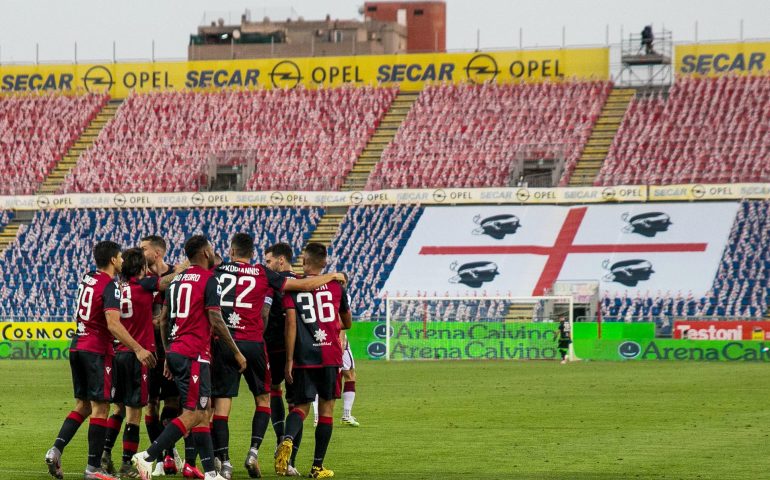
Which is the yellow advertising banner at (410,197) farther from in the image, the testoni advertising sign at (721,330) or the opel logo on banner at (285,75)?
the testoni advertising sign at (721,330)

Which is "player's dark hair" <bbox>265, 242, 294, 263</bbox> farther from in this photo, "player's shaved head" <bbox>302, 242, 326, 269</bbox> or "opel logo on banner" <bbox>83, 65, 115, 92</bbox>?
"opel logo on banner" <bbox>83, 65, 115, 92</bbox>

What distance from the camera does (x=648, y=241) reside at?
177 ft

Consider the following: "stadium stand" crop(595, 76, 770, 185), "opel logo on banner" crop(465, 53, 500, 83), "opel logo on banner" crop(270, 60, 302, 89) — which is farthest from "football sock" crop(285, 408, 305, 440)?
"opel logo on banner" crop(270, 60, 302, 89)

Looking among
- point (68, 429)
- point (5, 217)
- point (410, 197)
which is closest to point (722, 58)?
point (410, 197)

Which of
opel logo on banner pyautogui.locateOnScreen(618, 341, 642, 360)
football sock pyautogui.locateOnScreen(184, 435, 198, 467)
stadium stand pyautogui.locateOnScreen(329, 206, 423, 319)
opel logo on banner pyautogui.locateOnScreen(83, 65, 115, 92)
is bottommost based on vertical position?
opel logo on banner pyautogui.locateOnScreen(618, 341, 642, 360)

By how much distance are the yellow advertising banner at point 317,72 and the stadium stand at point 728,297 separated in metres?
16.9

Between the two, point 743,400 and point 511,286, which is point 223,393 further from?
point 511,286

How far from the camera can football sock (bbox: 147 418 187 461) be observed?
1257 centimetres

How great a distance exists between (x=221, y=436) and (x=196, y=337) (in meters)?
1.16

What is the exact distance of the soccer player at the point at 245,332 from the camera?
44.3 ft

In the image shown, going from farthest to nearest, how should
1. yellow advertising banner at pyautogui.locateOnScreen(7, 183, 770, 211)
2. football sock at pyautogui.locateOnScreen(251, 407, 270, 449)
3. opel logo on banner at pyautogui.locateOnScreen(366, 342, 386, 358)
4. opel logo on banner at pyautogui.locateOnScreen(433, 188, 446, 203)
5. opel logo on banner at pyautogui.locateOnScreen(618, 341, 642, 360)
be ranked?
opel logo on banner at pyautogui.locateOnScreen(433, 188, 446, 203) → yellow advertising banner at pyautogui.locateOnScreen(7, 183, 770, 211) → opel logo on banner at pyautogui.locateOnScreen(366, 342, 386, 358) → opel logo on banner at pyautogui.locateOnScreen(618, 341, 642, 360) → football sock at pyautogui.locateOnScreen(251, 407, 270, 449)

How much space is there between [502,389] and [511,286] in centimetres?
2391

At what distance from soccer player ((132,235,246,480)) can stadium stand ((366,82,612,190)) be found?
46.3 meters

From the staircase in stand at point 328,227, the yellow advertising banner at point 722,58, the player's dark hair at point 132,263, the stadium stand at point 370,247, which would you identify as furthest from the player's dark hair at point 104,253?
the yellow advertising banner at point 722,58
